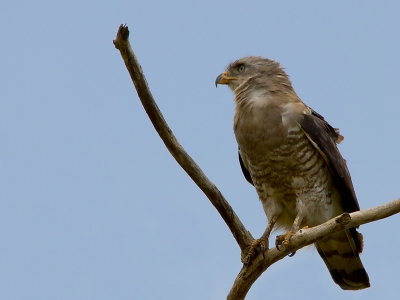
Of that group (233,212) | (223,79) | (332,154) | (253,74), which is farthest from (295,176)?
(223,79)

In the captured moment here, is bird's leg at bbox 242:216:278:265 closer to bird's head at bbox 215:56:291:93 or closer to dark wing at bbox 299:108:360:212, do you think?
dark wing at bbox 299:108:360:212

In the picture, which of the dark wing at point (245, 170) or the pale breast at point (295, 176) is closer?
the pale breast at point (295, 176)

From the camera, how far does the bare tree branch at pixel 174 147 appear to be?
528cm

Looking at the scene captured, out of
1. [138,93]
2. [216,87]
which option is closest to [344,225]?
[138,93]

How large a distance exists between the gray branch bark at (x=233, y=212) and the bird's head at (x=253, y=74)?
197 cm

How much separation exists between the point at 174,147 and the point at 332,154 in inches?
82.2

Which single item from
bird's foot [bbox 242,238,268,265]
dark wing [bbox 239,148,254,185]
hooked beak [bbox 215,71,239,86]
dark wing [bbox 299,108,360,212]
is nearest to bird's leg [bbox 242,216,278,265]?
bird's foot [bbox 242,238,268,265]

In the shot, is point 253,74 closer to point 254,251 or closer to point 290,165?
point 290,165

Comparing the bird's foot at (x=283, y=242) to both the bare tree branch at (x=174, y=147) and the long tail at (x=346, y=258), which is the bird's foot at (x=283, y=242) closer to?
the bare tree branch at (x=174, y=147)

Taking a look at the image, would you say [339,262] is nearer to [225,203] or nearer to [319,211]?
[319,211]

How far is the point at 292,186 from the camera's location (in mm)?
6887

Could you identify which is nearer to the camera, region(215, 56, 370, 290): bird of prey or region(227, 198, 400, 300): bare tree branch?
region(227, 198, 400, 300): bare tree branch

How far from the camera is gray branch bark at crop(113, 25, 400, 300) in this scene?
5344mm

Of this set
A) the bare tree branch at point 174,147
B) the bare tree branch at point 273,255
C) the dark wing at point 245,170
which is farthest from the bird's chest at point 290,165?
the bare tree branch at point 174,147
